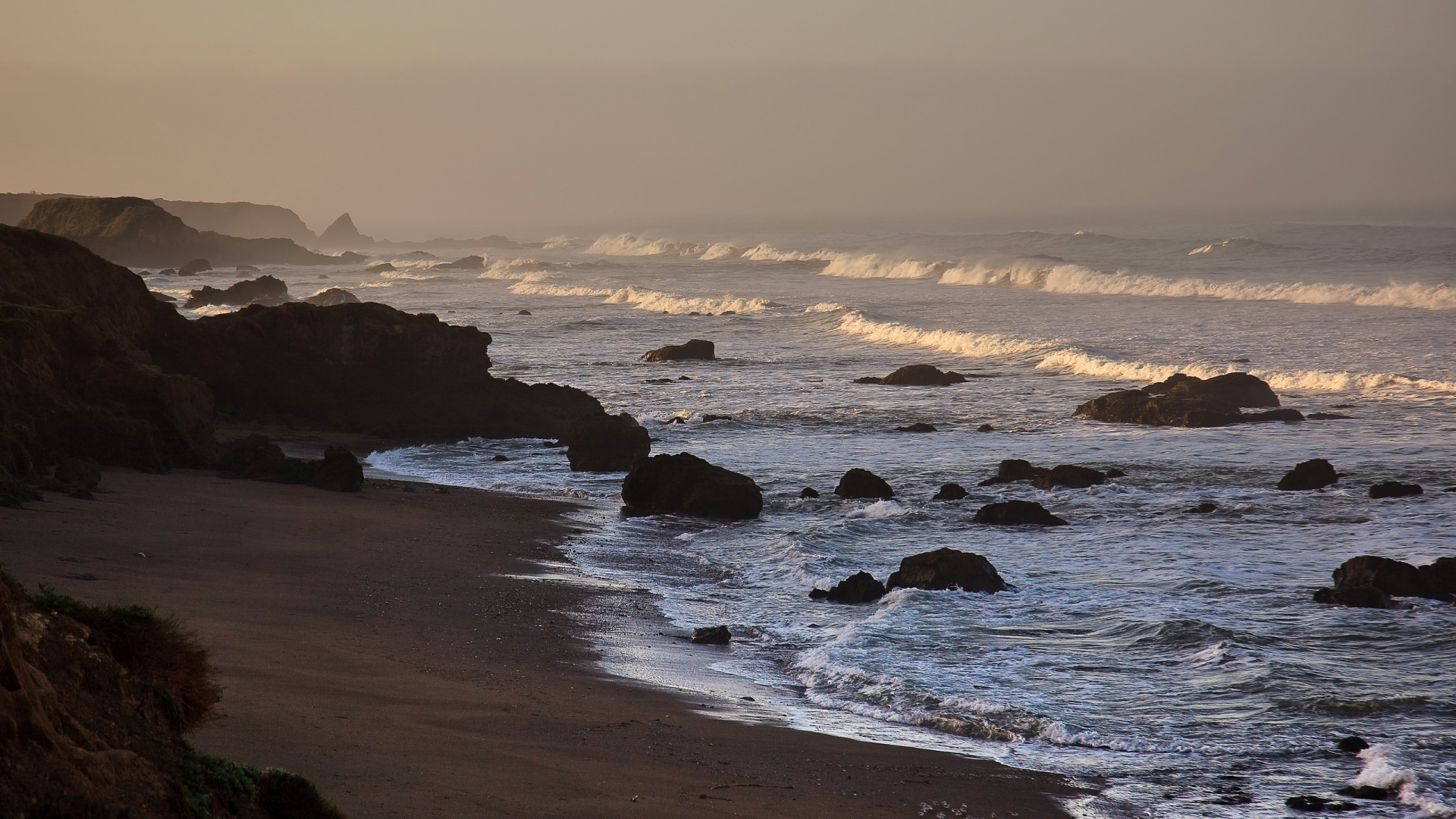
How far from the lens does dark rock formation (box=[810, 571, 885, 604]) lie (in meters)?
11.3

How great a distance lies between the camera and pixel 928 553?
11.6 meters

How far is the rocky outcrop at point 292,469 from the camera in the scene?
51.1 feet

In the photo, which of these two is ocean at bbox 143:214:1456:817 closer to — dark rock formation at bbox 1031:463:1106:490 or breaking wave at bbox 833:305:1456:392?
breaking wave at bbox 833:305:1456:392

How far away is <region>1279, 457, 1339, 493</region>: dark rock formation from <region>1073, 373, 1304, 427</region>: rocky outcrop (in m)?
5.00

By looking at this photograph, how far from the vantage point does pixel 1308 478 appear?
624 inches

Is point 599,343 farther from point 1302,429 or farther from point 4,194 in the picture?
point 4,194

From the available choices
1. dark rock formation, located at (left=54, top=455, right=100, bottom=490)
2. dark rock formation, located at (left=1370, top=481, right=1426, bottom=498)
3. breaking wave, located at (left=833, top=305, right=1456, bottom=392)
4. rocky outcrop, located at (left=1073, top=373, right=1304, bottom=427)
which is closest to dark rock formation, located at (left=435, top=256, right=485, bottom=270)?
breaking wave, located at (left=833, top=305, right=1456, bottom=392)

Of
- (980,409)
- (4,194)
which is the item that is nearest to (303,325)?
(980,409)

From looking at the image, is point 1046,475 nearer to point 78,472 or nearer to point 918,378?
point 918,378

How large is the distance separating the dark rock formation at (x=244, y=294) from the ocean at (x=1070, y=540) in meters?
12.3

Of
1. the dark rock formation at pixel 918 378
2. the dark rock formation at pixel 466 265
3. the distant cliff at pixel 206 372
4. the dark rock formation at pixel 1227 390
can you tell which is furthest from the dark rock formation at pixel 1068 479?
the dark rock formation at pixel 466 265

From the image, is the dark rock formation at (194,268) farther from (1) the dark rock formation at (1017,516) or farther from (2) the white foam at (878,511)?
(1) the dark rock formation at (1017,516)

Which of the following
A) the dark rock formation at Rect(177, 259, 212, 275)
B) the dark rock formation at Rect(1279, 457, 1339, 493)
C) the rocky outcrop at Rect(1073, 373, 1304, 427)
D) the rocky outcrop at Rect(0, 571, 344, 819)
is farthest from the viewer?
the dark rock formation at Rect(177, 259, 212, 275)

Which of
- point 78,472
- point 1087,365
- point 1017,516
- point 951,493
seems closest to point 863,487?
point 951,493
